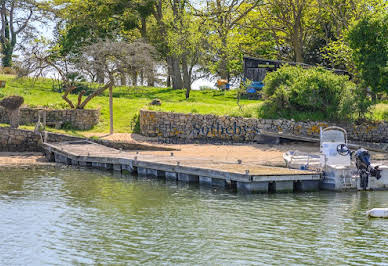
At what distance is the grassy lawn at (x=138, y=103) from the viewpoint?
34125 mm

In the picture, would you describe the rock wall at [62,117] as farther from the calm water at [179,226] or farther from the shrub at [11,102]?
the calm water at [179,226]

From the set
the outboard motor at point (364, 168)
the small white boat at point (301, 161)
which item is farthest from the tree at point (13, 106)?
the outboard motor at point (364, 168)

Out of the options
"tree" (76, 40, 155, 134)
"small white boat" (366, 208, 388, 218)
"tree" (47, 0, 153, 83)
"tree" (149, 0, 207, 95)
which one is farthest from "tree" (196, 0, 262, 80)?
"small white boat" (366, 208, 388, 218)

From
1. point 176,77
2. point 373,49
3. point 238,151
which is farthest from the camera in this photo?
point 176,77

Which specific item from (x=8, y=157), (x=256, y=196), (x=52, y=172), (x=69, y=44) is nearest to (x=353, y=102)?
(x=256, y=196)

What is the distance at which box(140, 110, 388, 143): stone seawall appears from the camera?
104 ft

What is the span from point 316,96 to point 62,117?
44.8 ft

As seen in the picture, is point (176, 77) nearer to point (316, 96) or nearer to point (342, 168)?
point (316, 96)

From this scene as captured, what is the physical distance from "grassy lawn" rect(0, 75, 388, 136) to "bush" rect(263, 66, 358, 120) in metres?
0.61

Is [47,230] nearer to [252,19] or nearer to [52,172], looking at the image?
[52,172]

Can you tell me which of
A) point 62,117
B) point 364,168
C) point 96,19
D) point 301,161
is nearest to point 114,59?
point 62,117

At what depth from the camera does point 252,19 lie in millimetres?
50562

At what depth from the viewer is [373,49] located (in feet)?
105

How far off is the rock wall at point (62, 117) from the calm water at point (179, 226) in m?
11.3
